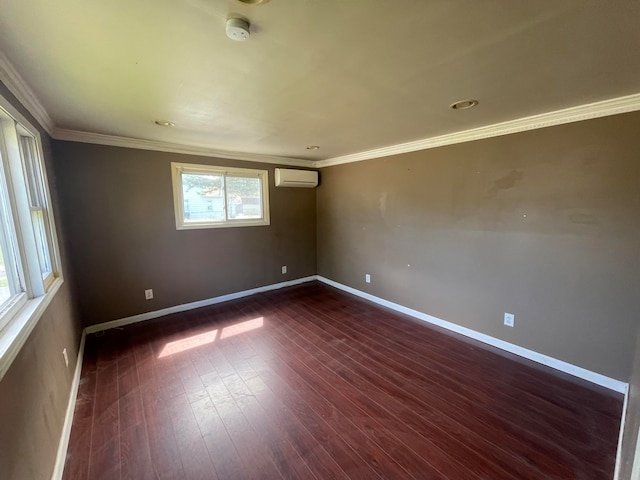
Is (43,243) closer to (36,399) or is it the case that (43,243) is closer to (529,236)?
(36,399)

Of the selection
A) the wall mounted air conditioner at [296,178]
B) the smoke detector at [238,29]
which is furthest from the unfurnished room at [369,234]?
the wall mounted air conditioner at [296,178]

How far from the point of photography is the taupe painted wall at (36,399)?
3.33 ft

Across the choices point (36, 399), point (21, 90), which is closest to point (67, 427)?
point (36, 399)

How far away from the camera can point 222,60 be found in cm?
139

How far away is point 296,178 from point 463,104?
2.86 meters

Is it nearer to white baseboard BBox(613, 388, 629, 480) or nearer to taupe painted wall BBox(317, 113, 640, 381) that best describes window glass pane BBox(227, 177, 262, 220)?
taupe painted wall BBox(317, 113, 640, 381)

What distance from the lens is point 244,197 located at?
4184 millimetres

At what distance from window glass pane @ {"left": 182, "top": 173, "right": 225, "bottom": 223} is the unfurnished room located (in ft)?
0.09

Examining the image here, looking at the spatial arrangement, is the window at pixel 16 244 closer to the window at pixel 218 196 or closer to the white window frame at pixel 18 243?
the white window frame at pixel 18 243

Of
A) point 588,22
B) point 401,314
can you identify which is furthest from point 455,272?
point 588,22

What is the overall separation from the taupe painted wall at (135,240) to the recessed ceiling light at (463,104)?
2963mm

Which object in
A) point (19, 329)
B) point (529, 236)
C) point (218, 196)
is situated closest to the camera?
point (19, 329)

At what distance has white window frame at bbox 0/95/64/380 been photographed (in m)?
1.23

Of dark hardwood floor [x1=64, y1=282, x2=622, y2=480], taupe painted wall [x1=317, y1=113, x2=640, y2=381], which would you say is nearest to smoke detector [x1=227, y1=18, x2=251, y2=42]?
dark hardwood floor [x1=64, y1=282, x2=622, y2=480]
